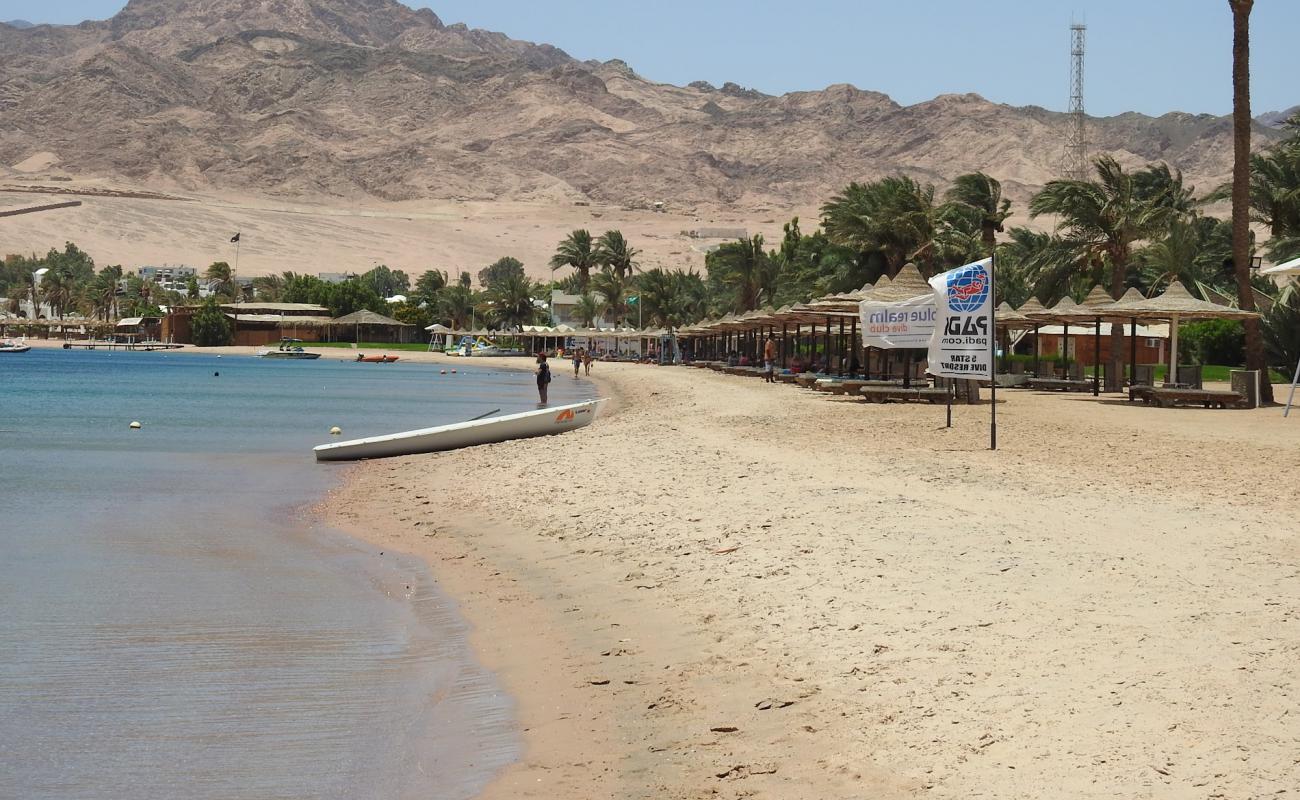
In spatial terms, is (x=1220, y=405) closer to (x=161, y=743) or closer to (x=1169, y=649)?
(x=1169, y=649)

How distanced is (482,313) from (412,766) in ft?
389

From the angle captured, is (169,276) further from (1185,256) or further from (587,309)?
(1185,256)

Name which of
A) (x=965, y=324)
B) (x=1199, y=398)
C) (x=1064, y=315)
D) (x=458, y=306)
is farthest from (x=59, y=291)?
(x=965, y=324)

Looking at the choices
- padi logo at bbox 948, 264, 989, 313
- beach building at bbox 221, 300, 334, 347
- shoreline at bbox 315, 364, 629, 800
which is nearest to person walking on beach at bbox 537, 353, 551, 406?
padi logo at bbox 948, 264, 989, 313

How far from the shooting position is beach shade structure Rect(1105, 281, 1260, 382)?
27156 mm

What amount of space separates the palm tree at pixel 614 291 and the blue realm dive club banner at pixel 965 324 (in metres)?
89.7

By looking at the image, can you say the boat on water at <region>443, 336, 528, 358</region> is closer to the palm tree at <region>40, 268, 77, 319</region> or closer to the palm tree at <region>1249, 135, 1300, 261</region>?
the palm tree at <region>40, 268, 77, 319</region>

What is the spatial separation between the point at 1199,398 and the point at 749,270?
5338cm

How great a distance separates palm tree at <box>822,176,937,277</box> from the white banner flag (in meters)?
23.1

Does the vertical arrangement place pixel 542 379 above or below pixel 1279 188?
below

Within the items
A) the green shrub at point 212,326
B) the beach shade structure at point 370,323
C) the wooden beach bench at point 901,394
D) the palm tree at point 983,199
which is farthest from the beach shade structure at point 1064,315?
the green shrub at point 212,326

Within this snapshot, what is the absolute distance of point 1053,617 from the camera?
707 cm

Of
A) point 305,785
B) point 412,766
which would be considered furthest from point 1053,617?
point 305,785

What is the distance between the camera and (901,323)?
22609 millimetres
